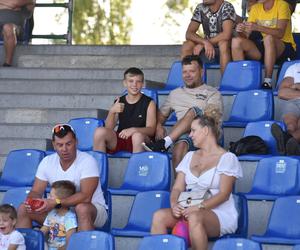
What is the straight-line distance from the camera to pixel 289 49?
12445 mm

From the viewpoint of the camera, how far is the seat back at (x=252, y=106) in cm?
1127

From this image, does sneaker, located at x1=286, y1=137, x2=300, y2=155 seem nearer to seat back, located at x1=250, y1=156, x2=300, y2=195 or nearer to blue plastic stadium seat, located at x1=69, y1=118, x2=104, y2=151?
seat back, located at x1=250, y1=156, x2=300, y2=195

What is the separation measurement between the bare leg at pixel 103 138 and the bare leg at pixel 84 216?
4.11ft

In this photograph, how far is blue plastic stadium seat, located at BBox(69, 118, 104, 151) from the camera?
11398mm

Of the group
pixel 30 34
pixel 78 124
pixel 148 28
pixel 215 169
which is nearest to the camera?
pixel 215 169

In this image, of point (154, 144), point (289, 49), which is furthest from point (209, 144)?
point (289, 49)


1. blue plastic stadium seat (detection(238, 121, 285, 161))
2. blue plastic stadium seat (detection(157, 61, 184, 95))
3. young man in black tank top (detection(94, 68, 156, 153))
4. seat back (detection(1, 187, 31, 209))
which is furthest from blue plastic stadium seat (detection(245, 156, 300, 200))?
blue plastic stadium seat (detection(157, 61, 184, 95))

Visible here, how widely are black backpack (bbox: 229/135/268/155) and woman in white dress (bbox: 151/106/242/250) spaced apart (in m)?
0.71

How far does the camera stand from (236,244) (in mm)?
8453

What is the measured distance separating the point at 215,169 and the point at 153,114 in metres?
1.71

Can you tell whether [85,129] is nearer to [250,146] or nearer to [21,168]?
[21,168]

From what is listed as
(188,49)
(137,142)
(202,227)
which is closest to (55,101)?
(188,49)

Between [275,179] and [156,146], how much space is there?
120 cm

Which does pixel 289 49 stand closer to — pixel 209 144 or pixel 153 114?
pixel 153 114
